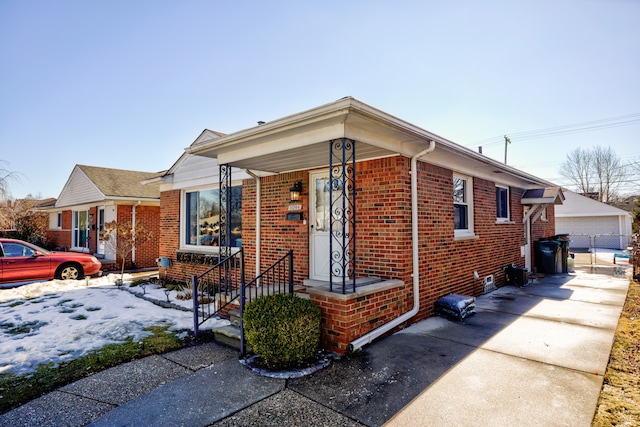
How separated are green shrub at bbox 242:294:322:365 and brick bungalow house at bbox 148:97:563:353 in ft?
1.43

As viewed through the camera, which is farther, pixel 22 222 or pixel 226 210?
pixel 22 222

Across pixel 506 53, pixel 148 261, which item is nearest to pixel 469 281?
pixel 506 53

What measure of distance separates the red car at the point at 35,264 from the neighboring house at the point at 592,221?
29729 mm

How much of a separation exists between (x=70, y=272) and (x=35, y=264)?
0.93 meters

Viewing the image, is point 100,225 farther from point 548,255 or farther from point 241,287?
point 548,255

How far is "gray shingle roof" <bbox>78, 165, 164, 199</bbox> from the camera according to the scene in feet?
44.4

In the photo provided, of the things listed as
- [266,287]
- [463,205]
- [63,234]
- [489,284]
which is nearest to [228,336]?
[266,287]

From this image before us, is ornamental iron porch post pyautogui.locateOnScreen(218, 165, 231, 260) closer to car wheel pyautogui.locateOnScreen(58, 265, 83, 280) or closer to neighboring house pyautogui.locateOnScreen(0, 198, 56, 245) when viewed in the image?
car wheel pyautogui.locateOnScreen(58, 265, 83, 280)

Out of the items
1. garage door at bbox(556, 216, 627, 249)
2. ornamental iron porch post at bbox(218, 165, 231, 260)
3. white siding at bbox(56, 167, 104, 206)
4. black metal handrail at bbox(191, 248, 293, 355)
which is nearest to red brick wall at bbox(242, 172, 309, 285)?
black metal handrail at bbox(191, 248, 293, 355)

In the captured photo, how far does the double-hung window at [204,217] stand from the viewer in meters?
8.37

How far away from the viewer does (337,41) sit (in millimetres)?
7219

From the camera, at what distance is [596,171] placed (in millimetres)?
36750

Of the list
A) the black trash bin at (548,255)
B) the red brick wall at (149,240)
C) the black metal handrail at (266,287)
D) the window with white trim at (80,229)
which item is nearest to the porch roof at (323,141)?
the black metal handrail at (266,287)

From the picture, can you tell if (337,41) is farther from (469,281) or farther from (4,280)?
(4,280)
